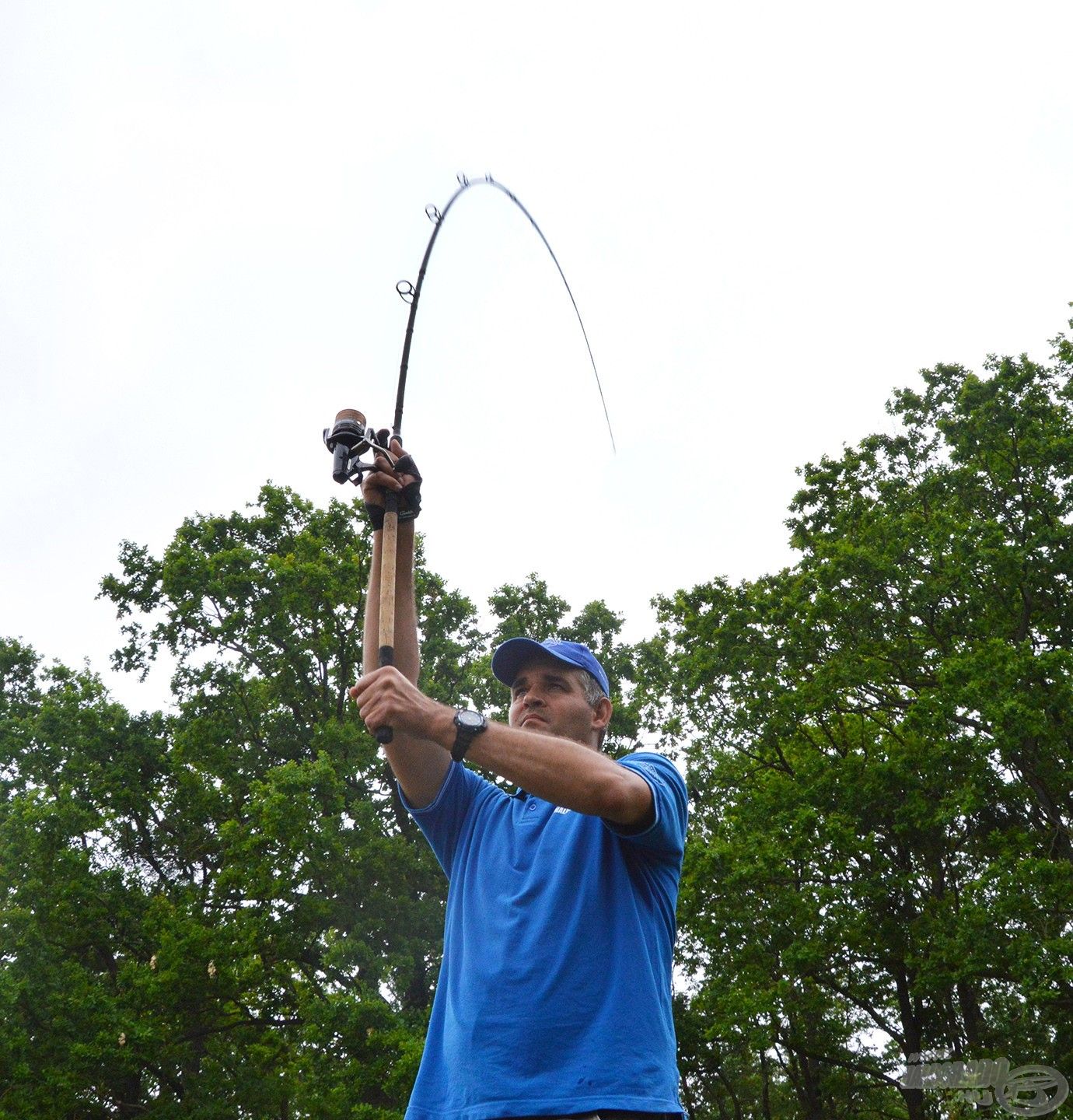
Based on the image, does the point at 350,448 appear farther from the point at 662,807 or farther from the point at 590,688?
the point at 662,807

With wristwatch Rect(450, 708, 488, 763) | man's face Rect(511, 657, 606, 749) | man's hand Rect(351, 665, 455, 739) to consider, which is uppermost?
man's face Rect(511, 657, 606, 749)

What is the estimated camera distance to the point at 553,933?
267 centimetres

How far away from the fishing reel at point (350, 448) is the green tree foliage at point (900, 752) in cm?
1437

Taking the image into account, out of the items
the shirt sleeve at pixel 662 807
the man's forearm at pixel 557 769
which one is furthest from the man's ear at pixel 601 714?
the man's forearm at pixel 557 769

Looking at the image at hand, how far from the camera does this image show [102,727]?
21469 mm

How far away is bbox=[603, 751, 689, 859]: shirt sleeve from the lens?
2750mm

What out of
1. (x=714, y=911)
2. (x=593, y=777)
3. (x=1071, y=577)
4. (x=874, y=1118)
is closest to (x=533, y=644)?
(x=593, y=777)

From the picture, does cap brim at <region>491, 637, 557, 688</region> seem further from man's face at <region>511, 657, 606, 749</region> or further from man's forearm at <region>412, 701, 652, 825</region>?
man's forearm at <region>412, 701, 652, 825</region>

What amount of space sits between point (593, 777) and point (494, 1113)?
2.47 feet

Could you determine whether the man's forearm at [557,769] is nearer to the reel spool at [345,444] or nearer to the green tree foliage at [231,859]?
the reel spool at [345,444]

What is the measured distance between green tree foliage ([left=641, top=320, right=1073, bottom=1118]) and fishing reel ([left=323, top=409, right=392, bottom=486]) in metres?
14.4

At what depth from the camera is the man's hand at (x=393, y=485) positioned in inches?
138

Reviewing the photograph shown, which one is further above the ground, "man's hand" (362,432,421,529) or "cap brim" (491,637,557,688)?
"man's hand" (362,432,421,529)

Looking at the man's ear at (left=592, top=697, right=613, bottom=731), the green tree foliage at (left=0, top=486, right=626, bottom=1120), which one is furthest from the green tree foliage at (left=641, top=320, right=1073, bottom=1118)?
the man's ear at (left=592, top=697, right=613, bottom=731)
